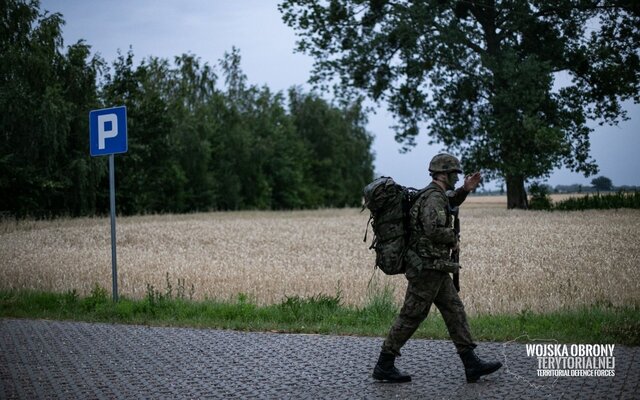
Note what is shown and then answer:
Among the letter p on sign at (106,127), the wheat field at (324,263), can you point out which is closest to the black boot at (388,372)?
the wheat field at (324,263)

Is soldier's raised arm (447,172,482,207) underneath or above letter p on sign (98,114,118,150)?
underneath

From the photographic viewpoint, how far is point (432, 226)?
20.4 ft

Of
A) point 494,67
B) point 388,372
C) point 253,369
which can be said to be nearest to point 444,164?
point 388,372

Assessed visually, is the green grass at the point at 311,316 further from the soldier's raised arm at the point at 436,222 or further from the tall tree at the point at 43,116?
the tall tree at the point at 43,116

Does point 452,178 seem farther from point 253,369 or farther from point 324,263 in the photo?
point 324,263

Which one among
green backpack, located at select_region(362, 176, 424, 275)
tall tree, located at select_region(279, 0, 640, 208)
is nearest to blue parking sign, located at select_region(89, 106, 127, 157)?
green backpack, located at select_region(362, 176, 424, 275)

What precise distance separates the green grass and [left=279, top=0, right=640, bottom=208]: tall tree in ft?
76.7

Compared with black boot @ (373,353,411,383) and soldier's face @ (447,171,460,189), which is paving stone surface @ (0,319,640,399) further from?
soldier's face @ (447,171,460,189)

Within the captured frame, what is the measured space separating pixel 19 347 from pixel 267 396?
384 centimetres

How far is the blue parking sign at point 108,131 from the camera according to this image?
11453 mm

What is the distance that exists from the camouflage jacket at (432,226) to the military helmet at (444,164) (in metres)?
0.17

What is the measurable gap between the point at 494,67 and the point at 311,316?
82.0 ft

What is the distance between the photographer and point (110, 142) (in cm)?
1160

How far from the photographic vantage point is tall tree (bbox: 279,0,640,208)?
106ft
